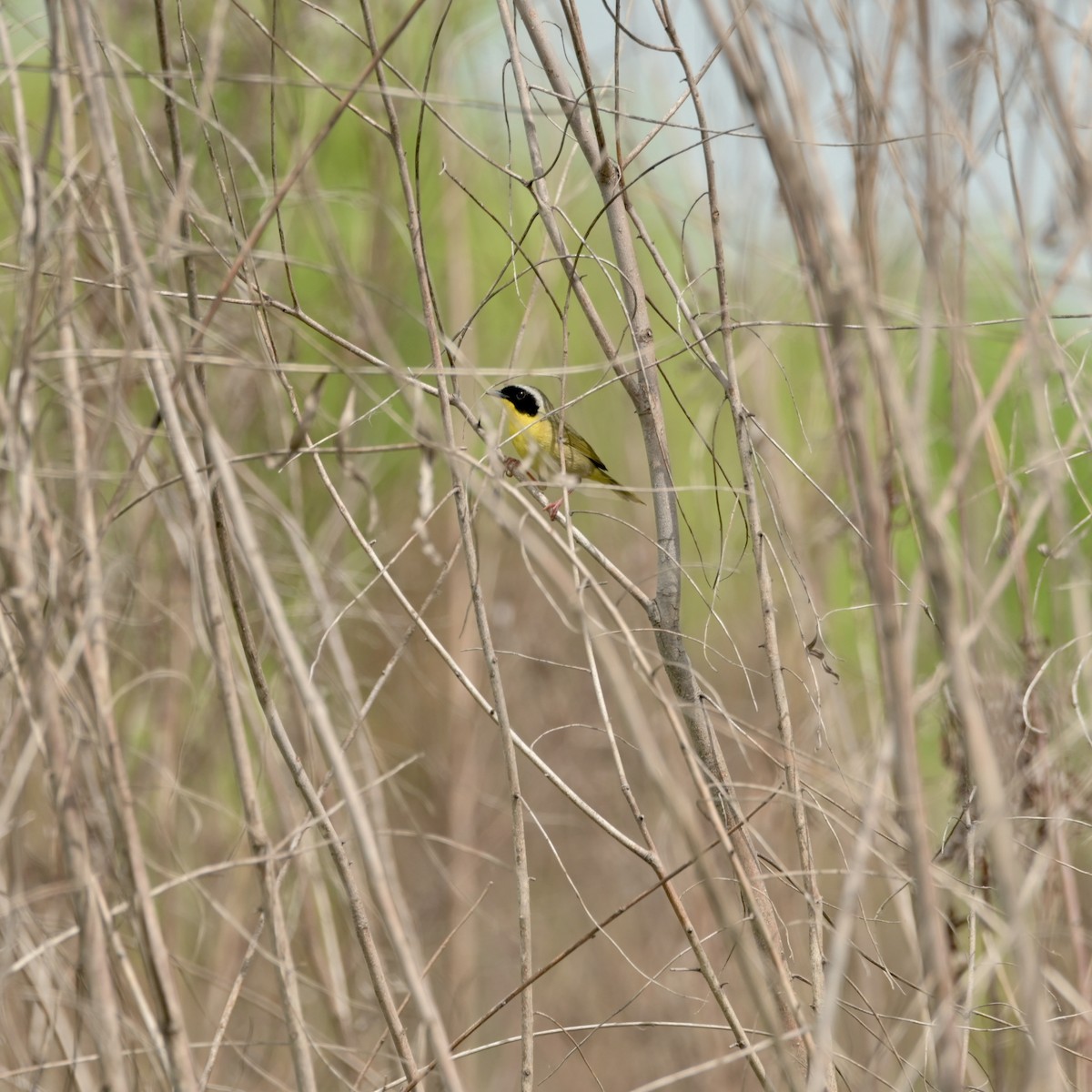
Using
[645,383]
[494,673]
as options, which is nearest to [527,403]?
[645,383]

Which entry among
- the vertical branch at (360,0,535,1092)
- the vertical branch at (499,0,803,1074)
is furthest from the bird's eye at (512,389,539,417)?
the vertical branch at (360,0,535,1092)

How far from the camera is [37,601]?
1.25m

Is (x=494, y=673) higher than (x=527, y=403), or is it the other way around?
(x=527, y=403)

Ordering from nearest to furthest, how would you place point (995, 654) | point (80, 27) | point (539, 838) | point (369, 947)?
point (80, 27)
point (369, 947)
point (995, 654)
point (539, 838)

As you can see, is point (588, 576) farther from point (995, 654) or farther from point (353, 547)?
point (353, 547)

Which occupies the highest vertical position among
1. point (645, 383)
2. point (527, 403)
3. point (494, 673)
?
point (527, 403)

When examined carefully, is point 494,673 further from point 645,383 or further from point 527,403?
point 527,403

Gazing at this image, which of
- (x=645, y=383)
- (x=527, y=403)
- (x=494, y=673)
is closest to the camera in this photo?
(x=494, y=673)

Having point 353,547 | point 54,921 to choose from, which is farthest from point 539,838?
point 54,921

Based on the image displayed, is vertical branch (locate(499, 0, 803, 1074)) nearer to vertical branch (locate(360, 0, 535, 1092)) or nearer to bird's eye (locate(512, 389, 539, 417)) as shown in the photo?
vertical branch (locate(360, 0, 535, 1092))

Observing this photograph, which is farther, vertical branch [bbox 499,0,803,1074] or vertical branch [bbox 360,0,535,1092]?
vertical branch [bbox 499,0,803,1074]

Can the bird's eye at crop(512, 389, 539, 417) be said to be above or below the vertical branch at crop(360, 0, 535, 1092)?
above

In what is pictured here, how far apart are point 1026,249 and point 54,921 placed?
99.6 inches

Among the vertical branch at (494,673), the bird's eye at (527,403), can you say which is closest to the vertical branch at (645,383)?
the vertical branch at (494,673)
